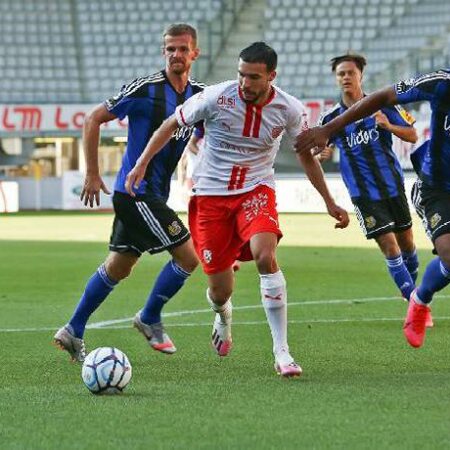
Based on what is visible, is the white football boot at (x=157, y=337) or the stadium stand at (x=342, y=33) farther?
the stadium stand at (x=342, y=33)

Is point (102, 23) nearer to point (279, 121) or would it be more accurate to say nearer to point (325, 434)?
point (279, 121)

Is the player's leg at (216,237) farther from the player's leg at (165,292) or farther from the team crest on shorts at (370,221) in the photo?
the team crest on shorts at (370,221)

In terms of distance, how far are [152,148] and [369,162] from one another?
360cm

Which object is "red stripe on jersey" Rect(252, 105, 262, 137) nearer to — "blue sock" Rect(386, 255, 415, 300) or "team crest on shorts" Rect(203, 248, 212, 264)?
"team crest on shorts" Rect(203, 248, 212, 264)

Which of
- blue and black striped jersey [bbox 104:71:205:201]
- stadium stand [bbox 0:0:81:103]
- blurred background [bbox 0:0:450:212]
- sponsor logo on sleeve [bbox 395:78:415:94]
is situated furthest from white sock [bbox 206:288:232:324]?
stadium stand [bbox 0:0:81:103]

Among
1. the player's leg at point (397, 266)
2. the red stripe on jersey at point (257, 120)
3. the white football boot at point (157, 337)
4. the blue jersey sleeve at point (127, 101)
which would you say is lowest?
the player's leg at point (397, 266)

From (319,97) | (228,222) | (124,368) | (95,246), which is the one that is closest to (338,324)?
(228,222)

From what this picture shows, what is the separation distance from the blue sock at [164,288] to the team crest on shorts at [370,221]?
2520mm

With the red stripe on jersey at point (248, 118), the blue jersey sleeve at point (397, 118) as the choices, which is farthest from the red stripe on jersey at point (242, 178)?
the blue jersey sleeve at point (397, 118)

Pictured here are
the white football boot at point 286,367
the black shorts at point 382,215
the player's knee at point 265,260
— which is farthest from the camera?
the black shorts at point 382,215

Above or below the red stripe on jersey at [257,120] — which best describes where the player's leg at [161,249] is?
below

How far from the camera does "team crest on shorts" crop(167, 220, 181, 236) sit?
7.89m

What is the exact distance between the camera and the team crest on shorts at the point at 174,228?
7887mm

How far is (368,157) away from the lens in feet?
34.2
